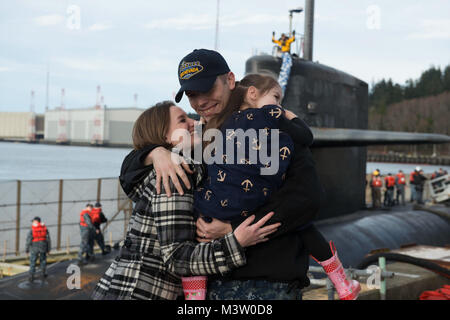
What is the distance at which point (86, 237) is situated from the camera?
11695mm

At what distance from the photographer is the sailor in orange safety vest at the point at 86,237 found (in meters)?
11.3

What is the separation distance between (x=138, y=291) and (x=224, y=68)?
89 centimetres

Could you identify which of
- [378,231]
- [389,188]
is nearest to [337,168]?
[378,231]

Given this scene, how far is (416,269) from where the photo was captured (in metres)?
6.50

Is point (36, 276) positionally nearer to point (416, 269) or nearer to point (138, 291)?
point (416, 269)

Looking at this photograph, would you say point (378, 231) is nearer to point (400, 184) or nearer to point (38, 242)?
point (38, 242)

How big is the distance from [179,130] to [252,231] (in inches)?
20.3

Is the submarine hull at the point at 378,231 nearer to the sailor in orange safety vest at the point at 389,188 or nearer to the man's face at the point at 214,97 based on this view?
the man's face at the point at 214,97

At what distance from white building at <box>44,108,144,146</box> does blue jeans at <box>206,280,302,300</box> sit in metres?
58.9

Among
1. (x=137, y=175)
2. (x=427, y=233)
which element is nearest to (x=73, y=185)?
(x=427, y=233)

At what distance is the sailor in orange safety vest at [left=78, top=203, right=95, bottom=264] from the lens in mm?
11320

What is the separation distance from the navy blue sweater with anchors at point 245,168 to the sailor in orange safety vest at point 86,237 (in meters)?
9.91

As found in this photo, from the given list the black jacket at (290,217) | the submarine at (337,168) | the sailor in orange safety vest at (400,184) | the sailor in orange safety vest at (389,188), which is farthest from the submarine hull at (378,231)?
the sailor in orange safety vest at (400,184)

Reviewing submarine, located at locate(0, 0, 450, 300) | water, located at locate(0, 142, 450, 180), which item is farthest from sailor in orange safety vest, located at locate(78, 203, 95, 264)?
water, located at locate(0, 142, 450, 180)
